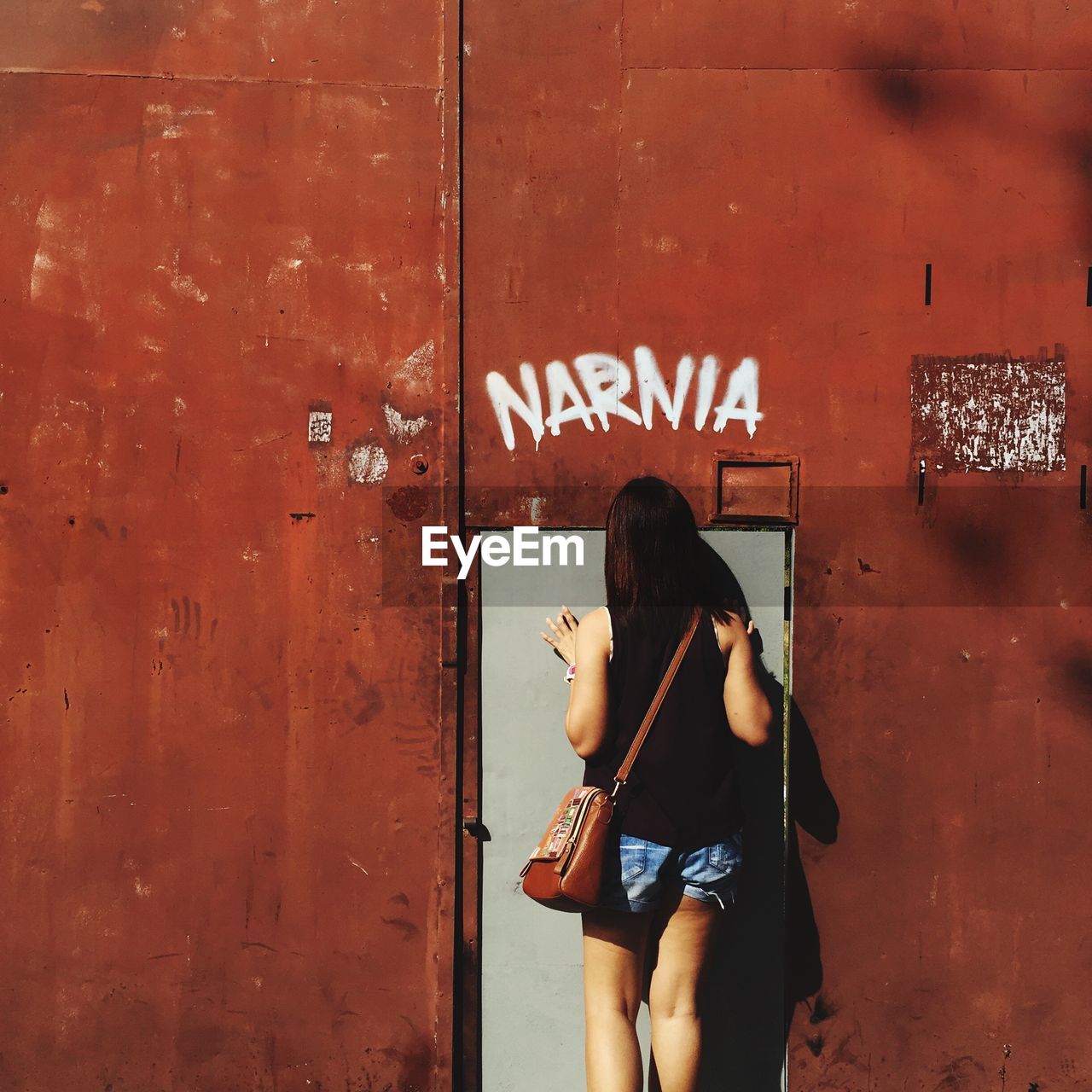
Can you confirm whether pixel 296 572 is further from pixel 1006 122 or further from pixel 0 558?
pixel 1006 122

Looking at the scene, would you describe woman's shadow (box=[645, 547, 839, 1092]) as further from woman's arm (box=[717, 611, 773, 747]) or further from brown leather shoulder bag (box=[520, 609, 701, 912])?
brown leather shoulder bag (box=[520, 609, 701, 912])

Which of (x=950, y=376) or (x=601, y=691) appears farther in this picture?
(x=950, y=376)

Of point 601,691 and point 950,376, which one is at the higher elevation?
point 950,376

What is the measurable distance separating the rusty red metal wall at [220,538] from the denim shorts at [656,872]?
718 millimetres

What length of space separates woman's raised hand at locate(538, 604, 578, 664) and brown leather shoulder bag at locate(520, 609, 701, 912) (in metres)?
0.39

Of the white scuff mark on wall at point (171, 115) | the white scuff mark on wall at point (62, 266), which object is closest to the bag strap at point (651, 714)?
the white scuff mark on wall at point (62, 266)

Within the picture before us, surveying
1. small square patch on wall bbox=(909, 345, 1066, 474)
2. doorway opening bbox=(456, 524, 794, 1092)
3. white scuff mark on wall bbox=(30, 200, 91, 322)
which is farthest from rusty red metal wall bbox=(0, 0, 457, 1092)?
small square patch on wall bbox=(909, 345, 1066, 474)

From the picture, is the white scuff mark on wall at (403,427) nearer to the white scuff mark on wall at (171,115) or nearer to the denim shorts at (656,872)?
the white scuff mark on wall at (171,115)

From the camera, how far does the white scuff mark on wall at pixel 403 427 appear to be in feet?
10.8

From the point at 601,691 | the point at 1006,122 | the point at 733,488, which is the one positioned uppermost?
the point at 1006,122

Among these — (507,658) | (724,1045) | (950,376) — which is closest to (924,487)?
(950,376)

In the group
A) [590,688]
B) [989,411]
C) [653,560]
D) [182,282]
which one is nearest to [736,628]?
[653,560]

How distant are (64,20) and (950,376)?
9.97 ft

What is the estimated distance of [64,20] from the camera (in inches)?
128
